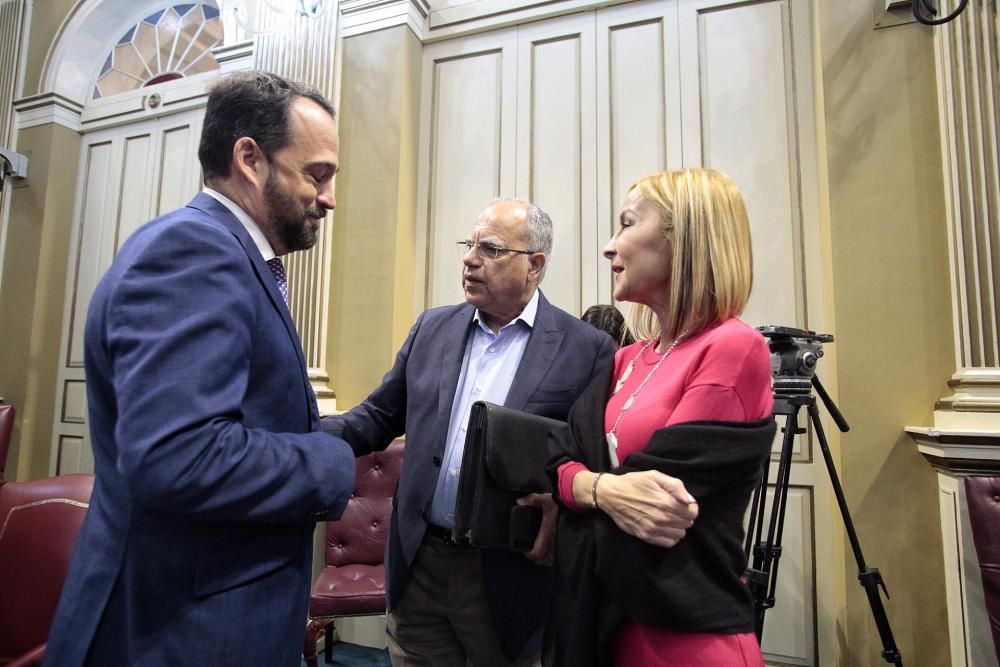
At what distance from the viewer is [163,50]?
4625 millimetres

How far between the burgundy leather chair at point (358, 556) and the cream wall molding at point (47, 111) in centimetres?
383

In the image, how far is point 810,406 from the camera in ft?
6.31

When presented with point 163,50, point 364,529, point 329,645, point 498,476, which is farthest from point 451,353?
point 163,50

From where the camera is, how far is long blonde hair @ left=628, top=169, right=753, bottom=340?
1005 millimetres

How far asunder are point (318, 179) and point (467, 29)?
2669 millimetres

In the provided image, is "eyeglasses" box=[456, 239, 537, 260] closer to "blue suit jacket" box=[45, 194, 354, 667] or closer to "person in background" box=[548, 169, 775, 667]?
"person in background" box=[548, 169, 775, 667]

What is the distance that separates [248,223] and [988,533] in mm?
2241

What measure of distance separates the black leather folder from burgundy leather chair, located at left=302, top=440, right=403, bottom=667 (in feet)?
4.71

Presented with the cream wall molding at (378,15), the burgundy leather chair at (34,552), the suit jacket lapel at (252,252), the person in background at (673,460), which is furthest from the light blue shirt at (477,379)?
the cream wall molding at (378,15)

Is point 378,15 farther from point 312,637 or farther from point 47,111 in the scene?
point 312,637

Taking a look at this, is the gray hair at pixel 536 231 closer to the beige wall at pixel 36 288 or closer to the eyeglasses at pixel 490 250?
the eyeglasses at pixel 490 250

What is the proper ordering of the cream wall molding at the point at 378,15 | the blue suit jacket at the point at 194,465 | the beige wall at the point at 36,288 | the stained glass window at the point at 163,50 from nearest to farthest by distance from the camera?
the blue suit jacket at the point at 194,465 → the cream wall molding at the point at 378,15 → the beige wall at the point at 36,288 → the stained glass window at the point at 163,50

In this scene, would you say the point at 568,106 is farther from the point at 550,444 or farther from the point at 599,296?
the point at 550,444

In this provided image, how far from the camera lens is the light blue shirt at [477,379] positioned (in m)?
1.43
